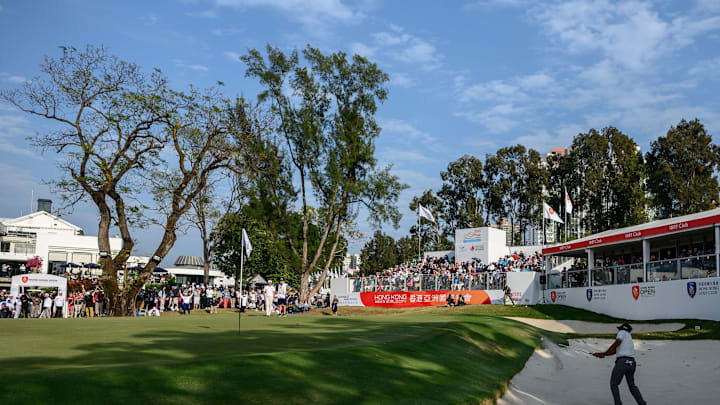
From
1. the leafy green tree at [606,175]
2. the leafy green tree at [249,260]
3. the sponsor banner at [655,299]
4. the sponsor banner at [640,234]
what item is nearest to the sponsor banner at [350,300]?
the sponsor banner at [640,234]

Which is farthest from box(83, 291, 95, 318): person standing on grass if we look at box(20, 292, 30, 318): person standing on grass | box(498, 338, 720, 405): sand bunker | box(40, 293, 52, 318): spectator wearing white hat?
box(498, 338, 720, 405): sand bunker

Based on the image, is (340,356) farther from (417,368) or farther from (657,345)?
(657,345)

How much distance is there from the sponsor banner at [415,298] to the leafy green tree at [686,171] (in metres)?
33.5

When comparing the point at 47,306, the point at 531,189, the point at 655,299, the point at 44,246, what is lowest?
the point at 47,306

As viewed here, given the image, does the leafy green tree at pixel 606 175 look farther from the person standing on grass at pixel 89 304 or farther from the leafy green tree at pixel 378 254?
the person standing on grass at pixel 89 304

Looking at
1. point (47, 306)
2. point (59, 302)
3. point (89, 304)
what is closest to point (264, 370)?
point (89, 304)

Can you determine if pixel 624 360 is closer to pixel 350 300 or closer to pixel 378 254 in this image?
pixel 350 300

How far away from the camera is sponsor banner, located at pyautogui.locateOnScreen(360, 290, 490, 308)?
133 feet

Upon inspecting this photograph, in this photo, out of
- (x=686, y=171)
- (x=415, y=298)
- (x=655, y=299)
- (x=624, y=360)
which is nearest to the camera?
(x=624, y=360)

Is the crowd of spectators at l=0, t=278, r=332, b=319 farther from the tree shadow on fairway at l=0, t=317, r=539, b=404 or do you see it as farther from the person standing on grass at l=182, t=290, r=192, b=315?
the tree shadow on fairway at l=0, t=317, r=539, b=404

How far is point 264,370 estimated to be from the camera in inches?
362

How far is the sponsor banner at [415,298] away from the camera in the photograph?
40.6 m

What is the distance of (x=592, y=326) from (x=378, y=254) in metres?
70.1

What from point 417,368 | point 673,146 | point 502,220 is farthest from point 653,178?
point 417,368
